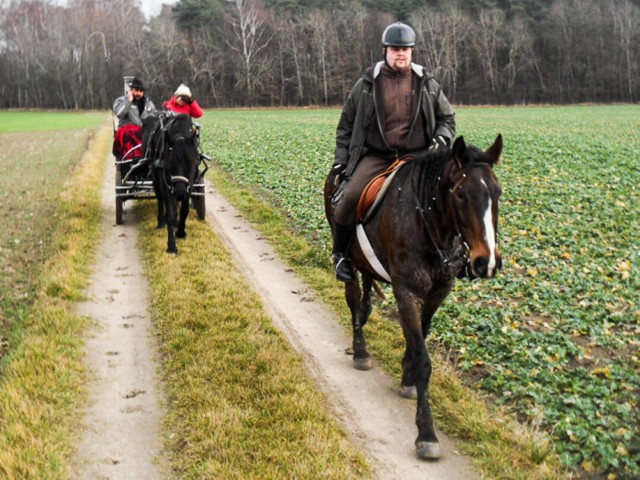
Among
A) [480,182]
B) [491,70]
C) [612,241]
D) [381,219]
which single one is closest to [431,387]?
[381,219]

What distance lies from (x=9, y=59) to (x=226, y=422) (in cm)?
9100

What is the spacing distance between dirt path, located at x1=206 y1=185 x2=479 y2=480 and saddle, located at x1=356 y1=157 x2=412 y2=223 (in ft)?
5.06

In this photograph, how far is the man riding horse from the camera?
5496mm

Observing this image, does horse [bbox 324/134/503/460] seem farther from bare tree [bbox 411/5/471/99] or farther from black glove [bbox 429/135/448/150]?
bare tree [bbox 411/5/471/99]

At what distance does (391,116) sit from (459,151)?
120cm

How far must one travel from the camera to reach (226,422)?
199 inches

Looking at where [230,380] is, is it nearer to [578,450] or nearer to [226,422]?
[226,422]

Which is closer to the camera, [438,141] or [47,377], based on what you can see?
[438,141]

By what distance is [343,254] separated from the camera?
6.20 metres

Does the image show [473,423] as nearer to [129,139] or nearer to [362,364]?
[362,364]

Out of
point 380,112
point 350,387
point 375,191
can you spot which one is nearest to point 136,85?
point 380,112

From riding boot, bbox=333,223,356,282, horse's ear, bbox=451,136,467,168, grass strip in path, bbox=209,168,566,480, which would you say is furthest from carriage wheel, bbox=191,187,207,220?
horse's ear, bbox=451,136,467,168

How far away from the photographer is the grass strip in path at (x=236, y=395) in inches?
179

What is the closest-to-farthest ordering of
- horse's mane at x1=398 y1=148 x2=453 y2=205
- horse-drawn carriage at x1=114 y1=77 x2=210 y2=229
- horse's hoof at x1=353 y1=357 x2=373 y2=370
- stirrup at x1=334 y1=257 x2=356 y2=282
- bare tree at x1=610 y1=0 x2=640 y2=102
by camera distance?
horse's mane at x1=398 y1=148 x2=453 y2=205 → stirrup at x1=334 y1=257 x2=356 y2=282 → horse's hoof at x1=353 y1=357 x2=373 y2=370 → horse-drawn carriage at x1=114 y1=77 x2=210 y2=229 → bare tree at x1=610 y1=0 x2=640 y2=102
